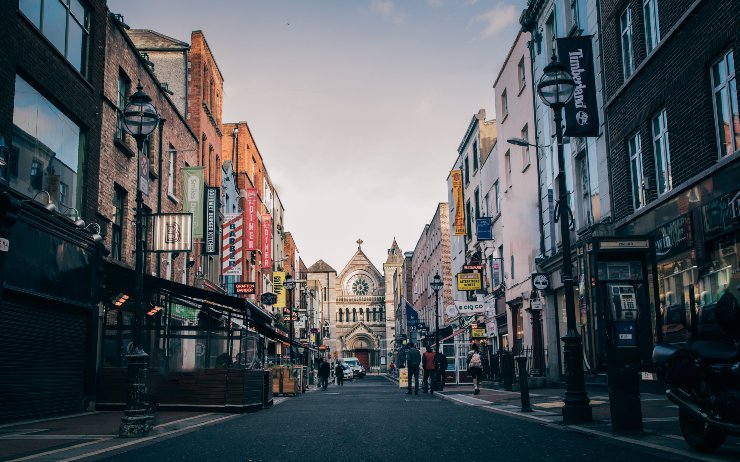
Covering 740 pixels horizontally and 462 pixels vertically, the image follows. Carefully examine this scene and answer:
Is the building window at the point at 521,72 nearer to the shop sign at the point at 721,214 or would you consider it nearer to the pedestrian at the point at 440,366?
the pedestrian at the point at 440,366

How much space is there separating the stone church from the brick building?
290 ft

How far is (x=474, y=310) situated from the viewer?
34562mm

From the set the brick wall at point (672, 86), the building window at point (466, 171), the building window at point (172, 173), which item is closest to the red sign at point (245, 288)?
the building window at point (172, 173)

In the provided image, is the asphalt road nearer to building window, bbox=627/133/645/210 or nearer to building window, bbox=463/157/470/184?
building window, bbox=627/133/645/210

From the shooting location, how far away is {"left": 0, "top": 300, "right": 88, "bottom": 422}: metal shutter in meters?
13.8

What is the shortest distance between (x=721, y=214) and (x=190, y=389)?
39.0 ft

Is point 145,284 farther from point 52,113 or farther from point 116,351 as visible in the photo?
point 52,113

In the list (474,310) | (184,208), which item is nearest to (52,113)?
(184,208)

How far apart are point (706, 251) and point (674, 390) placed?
19.8 feet

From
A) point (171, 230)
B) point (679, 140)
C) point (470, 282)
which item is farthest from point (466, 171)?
point (679, 140)

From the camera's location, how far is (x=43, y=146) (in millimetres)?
15773

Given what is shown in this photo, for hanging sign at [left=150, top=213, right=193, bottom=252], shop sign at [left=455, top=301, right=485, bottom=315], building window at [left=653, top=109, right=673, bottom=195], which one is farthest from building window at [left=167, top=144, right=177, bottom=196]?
building window at [left=653, top=109, right=673, bottom=195]

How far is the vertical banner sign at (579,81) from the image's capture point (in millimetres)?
19656

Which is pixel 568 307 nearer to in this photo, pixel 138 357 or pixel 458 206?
pixel 138 357
